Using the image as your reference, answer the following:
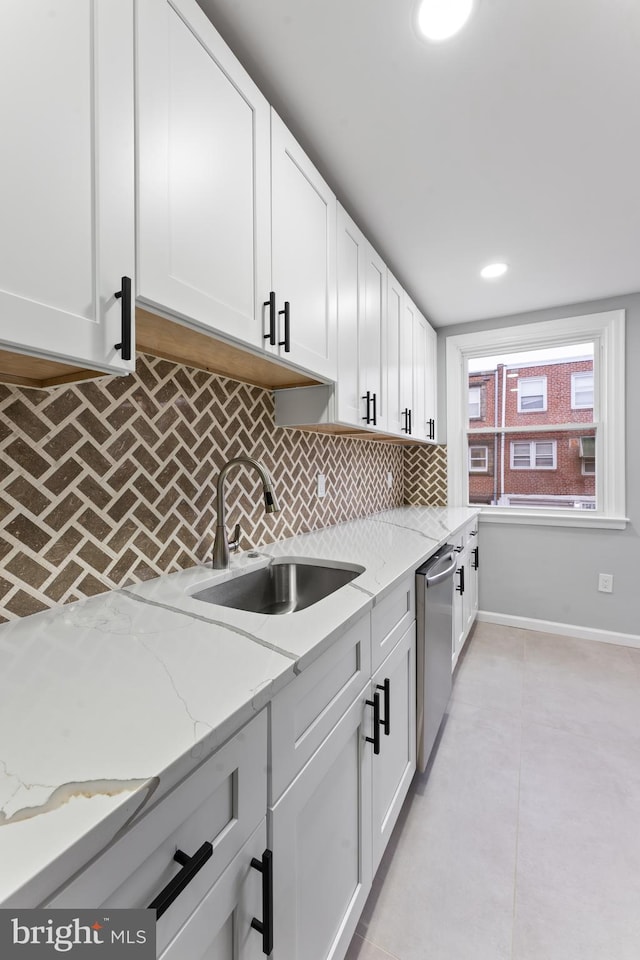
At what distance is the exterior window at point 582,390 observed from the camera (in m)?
3.21

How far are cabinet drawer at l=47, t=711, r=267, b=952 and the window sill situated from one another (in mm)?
3117

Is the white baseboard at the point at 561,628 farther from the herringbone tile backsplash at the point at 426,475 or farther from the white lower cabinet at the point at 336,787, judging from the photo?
the white lower cabinet at the point at 336,787

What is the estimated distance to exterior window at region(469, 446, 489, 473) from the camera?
3593 mm

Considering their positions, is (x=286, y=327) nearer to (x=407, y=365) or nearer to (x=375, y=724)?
(x=375, y=724)

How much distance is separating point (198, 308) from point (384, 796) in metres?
1.49

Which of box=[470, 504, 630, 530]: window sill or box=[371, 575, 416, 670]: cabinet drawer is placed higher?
box=[470, 504, 630, 530]: window sill

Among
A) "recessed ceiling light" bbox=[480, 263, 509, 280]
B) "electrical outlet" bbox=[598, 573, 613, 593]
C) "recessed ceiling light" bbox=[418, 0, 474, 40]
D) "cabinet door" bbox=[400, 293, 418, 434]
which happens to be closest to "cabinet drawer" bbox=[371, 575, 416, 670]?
"cabinet door" bbox=[400, 293, 418, 434]

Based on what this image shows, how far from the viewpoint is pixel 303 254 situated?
147 cm

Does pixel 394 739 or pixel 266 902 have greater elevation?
pixel 266 902

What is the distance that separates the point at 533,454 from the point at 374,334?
197cm

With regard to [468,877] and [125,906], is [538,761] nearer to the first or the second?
[468,877]

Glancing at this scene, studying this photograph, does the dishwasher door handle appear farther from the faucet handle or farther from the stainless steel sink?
the faucet handle

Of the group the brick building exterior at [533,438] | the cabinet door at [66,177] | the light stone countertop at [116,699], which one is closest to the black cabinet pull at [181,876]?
the light stone countertop at [116,699]

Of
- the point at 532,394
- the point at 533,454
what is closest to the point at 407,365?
the point at 532,394
